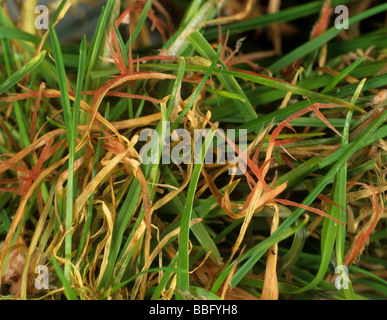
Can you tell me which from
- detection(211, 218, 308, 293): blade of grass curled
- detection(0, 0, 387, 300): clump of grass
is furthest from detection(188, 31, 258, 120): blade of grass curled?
detection(211, 218, 308, 293): blade of grass curled

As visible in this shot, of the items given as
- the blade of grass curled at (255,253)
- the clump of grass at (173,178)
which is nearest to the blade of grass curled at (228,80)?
the clump of grass at (173,178)

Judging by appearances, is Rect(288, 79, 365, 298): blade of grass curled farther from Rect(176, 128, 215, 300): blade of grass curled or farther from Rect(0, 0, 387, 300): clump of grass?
Rect(176, 128, 215, 300): blade of grass curled

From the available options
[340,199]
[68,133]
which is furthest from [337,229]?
[68,133]

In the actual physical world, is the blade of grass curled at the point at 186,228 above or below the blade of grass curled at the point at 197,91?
below

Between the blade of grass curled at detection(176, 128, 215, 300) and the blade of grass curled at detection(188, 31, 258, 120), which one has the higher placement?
the blade of grass curled at detection(188, 31, 258, 120)

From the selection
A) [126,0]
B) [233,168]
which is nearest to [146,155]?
[233,168]

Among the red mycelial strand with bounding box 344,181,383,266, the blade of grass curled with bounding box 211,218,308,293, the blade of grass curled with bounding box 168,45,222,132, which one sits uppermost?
the blade of grass curled with bounding box 168,45,222,132

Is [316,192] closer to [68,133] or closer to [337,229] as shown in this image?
[337,229]

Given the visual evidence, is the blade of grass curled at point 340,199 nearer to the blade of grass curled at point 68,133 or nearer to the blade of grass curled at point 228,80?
the blade of grass curled at point 228,80

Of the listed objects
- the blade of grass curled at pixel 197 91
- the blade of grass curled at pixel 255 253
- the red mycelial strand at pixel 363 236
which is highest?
the blade of grass curled at pixel 197 91
